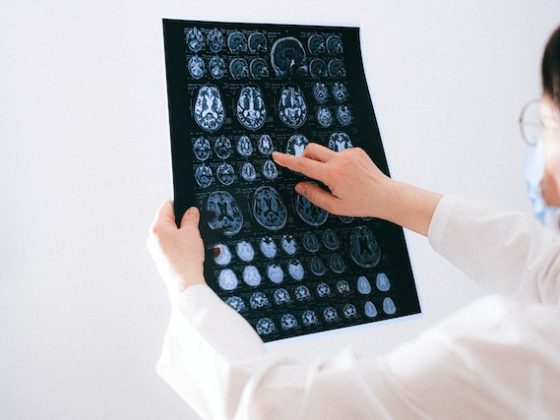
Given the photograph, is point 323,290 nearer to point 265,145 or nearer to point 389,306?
point 389,306

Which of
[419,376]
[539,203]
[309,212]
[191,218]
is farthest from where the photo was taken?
[539,203]

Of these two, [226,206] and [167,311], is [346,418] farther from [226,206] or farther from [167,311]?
[167,311]

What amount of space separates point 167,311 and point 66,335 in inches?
7.4

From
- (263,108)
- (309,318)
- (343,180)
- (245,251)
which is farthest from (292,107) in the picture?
(309,318)

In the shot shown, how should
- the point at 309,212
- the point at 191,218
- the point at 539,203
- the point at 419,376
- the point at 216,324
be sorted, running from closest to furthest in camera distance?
1. the point at 419,376
2. the point at 216,324
3. the point at 191,218
4. the point at 309,212
5. the point at 539,203

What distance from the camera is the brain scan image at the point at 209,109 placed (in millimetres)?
833

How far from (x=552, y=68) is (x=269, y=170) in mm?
435

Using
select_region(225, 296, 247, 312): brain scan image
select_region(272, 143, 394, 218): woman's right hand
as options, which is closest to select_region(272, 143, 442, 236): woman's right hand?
select_region(272, 143, 394, 218): woman's right hand

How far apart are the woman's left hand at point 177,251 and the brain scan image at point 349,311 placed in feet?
0.93

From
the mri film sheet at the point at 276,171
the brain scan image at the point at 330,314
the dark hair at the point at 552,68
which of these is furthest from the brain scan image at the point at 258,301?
the dark hair at the point at 552,68

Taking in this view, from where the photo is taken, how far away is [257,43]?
2.94 ft

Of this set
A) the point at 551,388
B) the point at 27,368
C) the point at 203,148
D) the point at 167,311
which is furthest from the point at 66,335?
the point at 551,388

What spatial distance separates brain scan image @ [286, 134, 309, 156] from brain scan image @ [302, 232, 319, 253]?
141 mm

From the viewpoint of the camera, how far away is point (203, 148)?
832 mm
